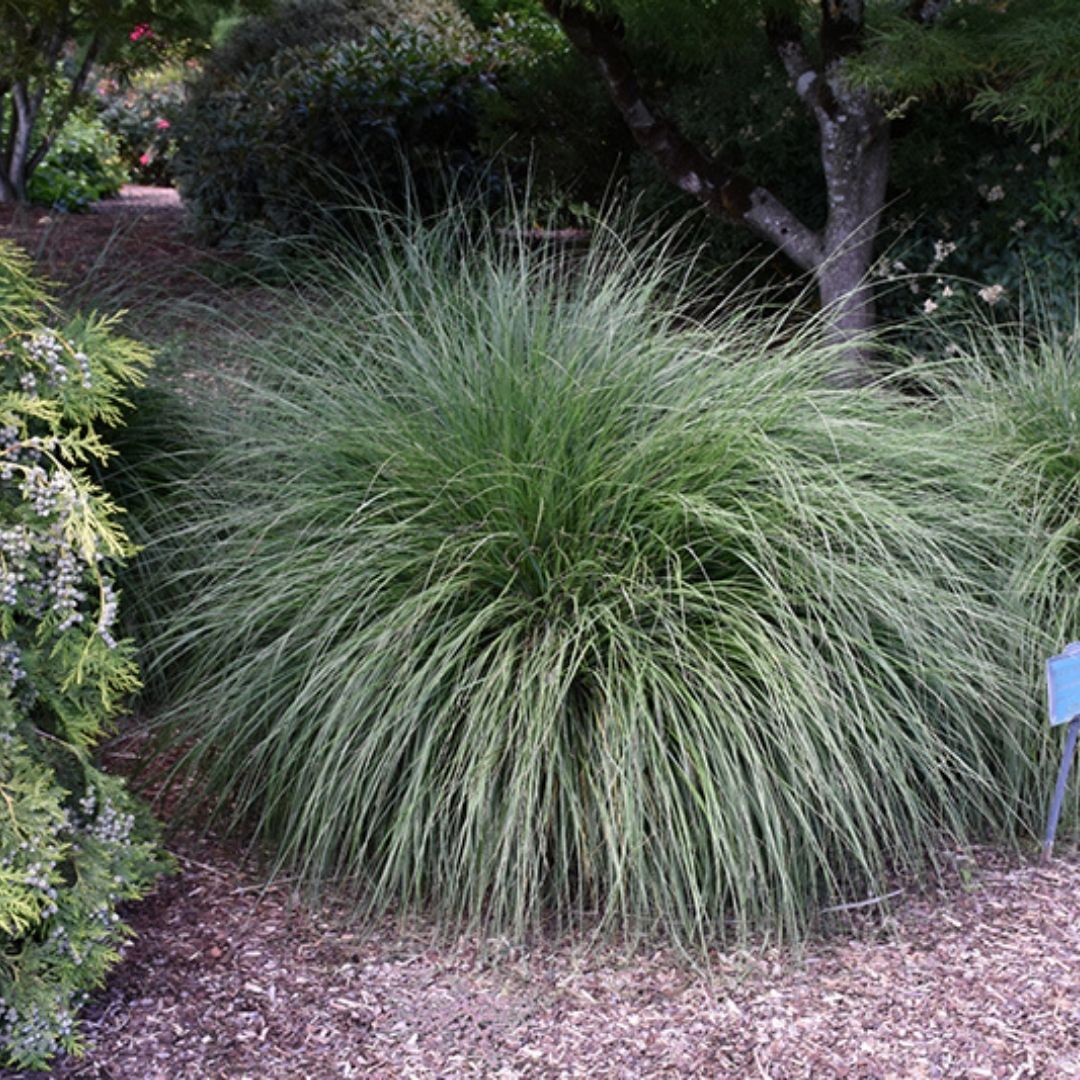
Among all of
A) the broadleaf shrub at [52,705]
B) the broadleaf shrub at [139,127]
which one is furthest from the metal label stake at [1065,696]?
the broadleaf shrub at [139,127]

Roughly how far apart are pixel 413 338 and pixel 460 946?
5.84ft

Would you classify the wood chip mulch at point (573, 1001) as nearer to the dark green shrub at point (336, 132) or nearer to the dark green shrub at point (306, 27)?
the dark green shrub at point (336, 132)

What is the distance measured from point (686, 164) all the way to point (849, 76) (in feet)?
4.19

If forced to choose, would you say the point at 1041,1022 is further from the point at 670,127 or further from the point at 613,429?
the point at 670,127

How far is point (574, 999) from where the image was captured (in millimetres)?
2713

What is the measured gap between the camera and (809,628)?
301 cm

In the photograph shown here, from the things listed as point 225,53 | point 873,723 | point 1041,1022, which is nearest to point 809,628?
point 873,723

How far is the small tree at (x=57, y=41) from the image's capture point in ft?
28.0

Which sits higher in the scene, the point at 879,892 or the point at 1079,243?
the point at 1079,243

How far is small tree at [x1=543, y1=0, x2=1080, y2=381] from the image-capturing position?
4301 millimetres

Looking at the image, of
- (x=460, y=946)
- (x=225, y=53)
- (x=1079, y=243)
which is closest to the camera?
(x=460, y=946)

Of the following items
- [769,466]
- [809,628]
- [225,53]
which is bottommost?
[809,628]

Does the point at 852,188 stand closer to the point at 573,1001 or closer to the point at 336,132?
the point at 573,1001

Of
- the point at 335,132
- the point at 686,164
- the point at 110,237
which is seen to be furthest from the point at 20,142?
the point at 686,164
